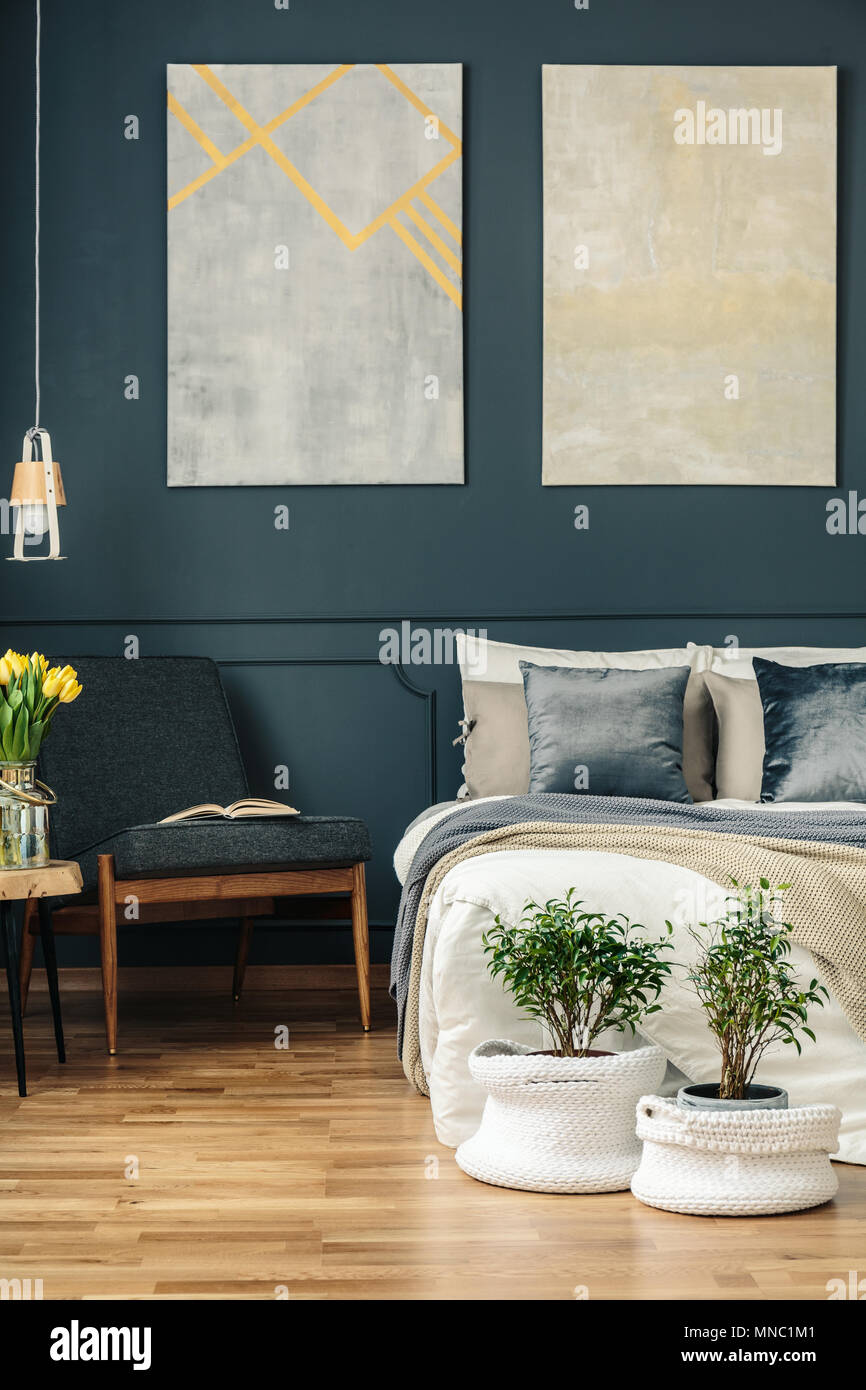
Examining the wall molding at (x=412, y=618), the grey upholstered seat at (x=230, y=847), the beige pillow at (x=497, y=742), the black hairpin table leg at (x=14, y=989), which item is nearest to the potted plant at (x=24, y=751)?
the black hairpin table leg at (x=14, y=989)

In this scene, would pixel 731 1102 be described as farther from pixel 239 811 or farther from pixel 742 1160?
pixel 239 811

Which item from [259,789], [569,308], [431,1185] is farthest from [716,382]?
[431,1185]

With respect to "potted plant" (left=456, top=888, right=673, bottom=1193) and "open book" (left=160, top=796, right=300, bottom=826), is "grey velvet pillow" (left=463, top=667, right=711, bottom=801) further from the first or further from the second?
"potted plant" (left=456, top=888, right=673, bottom=1193)

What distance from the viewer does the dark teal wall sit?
4109mm

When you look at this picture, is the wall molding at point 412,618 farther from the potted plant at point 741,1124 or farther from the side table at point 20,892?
the potted plant at point 741,1124

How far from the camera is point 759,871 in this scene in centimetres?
246

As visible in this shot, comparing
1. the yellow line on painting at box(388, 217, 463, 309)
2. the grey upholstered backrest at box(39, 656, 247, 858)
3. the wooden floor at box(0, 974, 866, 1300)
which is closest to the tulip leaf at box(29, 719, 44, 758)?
the grey upholstered backrest at box(39, 656, 247, 858)

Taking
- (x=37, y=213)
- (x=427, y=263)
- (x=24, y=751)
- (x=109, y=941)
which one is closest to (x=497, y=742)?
(x=109, y=941)

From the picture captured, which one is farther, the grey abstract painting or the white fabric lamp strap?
the grey abstract painting

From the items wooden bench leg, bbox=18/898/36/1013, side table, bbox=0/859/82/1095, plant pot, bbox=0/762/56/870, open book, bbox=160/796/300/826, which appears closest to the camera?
side table, bbox=0/859/82/1095

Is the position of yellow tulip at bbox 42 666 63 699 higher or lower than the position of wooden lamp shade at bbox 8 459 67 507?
lower

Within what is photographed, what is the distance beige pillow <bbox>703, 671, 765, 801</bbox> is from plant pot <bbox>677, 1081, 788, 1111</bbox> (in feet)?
4.80

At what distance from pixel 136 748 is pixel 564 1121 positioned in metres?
2.00

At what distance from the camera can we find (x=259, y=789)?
13.6ft
